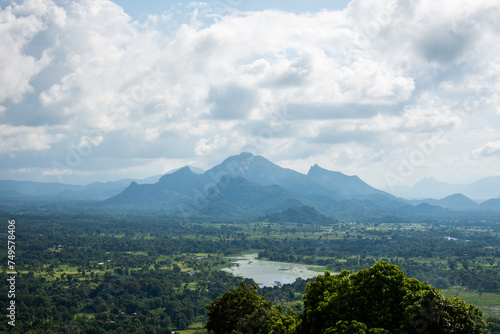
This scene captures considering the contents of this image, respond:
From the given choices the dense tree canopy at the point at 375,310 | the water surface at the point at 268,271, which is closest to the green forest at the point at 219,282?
the dense tree canopy at the point at 375,310

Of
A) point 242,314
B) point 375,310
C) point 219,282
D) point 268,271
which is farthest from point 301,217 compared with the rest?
point 375,310

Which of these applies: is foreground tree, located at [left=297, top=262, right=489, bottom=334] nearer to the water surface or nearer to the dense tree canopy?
the dense tree canopy

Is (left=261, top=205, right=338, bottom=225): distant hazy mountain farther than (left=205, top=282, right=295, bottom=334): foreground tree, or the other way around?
(left=261, top=205, right=338, bottom=225): distant hazy mountain

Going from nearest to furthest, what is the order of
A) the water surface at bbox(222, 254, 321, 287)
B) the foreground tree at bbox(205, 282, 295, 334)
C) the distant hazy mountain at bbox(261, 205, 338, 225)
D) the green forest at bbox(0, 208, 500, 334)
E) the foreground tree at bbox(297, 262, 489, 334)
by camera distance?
1. the foreground tree at bbox(297, 262, 489, 334)
2. the green forest at bbox(0, 208, 500, 334)
3. the foreground tree at bbox(205, 282, 295, 334)
4. the water surface at bbox(222, 254, 321, 287)
5. the distant hazy mountain at bbox(261, 205, 338, 225)

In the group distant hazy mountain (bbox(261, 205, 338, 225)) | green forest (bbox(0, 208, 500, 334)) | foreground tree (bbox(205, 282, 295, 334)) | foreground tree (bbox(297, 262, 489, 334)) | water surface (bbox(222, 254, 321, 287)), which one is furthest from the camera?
distant hazy mountain (bbox(261, 205, 338, 225))

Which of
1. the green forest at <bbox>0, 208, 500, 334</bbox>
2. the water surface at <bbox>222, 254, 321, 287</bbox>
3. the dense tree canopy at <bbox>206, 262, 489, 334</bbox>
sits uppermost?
the dense tree canopy at <bbox>206, 262, 489, 334</bbox>

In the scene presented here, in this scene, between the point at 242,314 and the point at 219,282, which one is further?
the point at 219,282

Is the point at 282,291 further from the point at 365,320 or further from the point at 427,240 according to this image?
the point at 427,240

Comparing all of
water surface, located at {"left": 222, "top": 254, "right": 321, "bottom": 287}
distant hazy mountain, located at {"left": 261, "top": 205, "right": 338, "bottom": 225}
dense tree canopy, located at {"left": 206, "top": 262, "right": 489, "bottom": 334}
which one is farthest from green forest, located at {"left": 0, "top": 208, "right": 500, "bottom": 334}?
distant hazy mountain, located at {"left": 261, "top": 205, "right": 338, "bottom": 225}

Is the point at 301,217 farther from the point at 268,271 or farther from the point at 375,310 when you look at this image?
the point at 375,310
